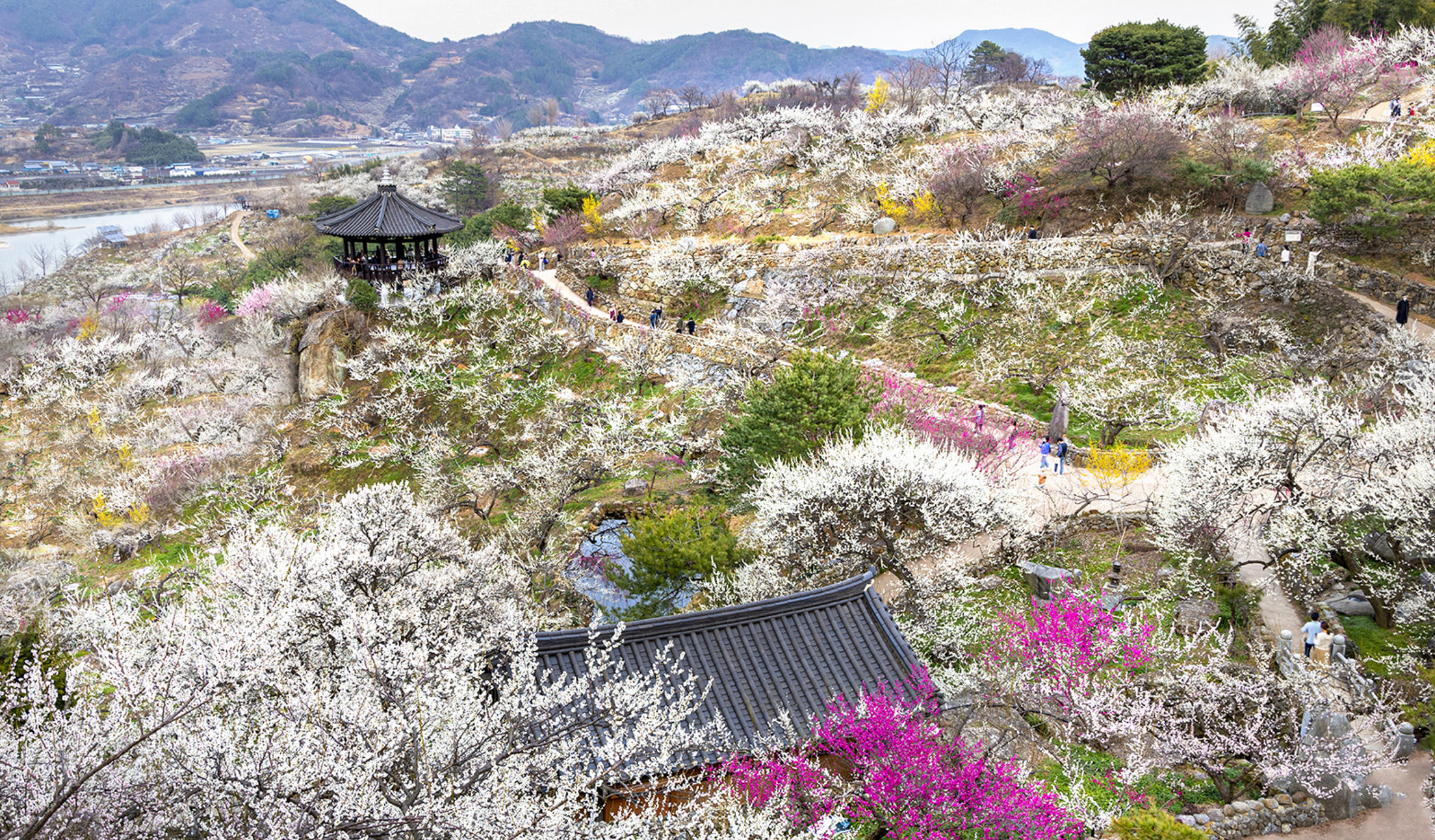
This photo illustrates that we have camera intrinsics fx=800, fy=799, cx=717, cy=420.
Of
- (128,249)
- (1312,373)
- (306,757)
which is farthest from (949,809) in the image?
(128,249)

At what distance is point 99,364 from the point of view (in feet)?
124

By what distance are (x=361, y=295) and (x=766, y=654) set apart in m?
25.9

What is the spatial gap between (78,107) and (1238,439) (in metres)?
213

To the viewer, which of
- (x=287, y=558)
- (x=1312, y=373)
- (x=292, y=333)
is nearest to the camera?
(x=287, y=558)

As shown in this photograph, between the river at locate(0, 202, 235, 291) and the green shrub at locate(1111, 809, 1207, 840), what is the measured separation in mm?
82156

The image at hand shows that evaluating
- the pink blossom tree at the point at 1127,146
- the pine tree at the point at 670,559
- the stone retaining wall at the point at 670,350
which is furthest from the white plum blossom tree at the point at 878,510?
the pink blossom tree at the point at 1127,146

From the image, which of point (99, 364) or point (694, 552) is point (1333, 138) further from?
point (99, 364)

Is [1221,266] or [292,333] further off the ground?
[1221,266]

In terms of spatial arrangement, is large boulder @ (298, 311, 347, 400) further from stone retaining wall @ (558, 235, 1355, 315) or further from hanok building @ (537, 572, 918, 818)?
hanok building @ (537, 572, 918, 818)

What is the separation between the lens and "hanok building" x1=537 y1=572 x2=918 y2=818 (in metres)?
9.24

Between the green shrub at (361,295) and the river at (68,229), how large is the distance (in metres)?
53.0

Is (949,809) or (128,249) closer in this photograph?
(949,809)

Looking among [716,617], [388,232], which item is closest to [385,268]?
→ [388,232]

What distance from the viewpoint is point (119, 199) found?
3971 inches
